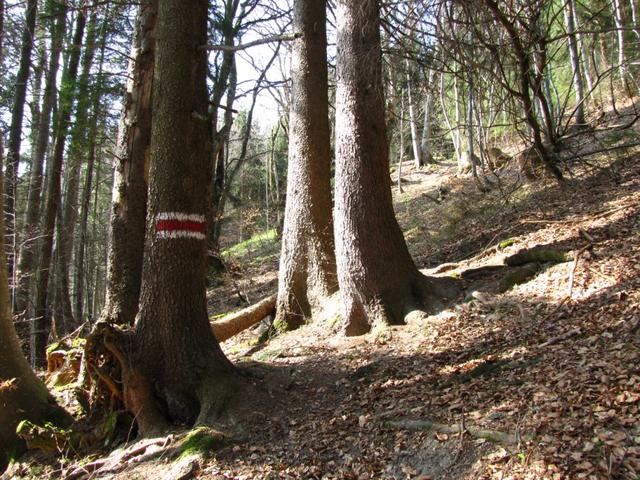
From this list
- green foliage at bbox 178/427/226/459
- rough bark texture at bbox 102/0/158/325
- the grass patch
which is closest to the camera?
green foliage at bbox 178/427/226/459

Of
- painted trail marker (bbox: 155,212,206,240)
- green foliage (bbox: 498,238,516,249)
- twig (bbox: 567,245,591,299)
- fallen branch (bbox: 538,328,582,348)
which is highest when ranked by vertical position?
painted trail marker (bbox: 155,212,206,240)

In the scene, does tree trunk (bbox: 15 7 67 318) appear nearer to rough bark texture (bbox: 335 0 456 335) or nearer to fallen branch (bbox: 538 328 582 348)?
rough bark texture (bbox: 335 0 456 335)

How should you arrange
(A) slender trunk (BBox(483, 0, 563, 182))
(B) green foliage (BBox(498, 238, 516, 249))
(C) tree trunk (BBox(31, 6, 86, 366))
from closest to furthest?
(A) slender trunk (BBox(483, 0, 563, 182)) → (B) green foliage (BBox(498, 238, 516, 249)) → (C) tree trunk (BBox(31, 6, 86, 366))

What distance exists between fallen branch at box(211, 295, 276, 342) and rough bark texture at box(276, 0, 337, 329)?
62 cm

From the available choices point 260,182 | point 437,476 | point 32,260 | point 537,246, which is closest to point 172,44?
point 437,476

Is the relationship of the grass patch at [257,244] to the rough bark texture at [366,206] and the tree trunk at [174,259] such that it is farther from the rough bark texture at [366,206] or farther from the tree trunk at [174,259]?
the tree trunk at [174,259]

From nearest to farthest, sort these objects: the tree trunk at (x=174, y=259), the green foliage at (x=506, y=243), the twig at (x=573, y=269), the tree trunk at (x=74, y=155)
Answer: the tree trunk at (x=174, y=259), the twig at (x=573, y=269), the green foliage at (x=506, y=243), the tree trunk at (x=74, y=155)

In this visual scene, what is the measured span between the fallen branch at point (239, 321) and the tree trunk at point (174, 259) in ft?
10.0

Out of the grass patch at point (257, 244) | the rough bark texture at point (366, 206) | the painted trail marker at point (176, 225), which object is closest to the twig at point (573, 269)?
the rough bark texture at point (366, 206)

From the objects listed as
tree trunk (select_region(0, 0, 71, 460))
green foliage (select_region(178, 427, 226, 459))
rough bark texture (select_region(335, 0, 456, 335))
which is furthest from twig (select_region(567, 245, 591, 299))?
tree trunk (select_region(0, 0, 71, 460))

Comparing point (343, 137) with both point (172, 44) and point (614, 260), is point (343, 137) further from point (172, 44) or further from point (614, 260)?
point (614, 260)

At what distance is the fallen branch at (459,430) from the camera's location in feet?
10.7

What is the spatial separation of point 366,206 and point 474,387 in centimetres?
286

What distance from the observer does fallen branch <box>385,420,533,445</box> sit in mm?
3276
